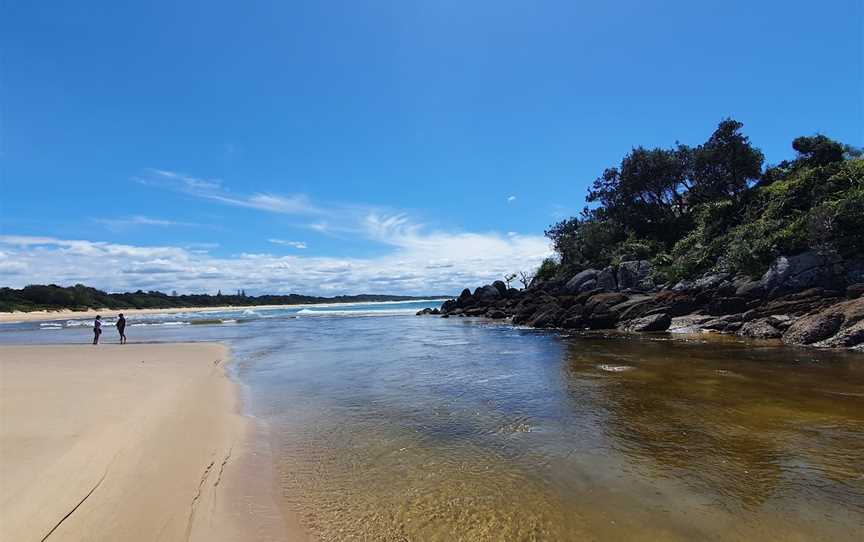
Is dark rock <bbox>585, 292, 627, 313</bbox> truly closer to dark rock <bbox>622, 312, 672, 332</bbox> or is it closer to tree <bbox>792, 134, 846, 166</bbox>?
dark rock <bbox>622, 312, 672, 332</bbox>

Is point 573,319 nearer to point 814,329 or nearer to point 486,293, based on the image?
point 814,329

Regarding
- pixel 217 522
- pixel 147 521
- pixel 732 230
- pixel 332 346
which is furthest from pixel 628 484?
pixel 732 230

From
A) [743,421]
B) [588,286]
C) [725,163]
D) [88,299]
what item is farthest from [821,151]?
[88,299]

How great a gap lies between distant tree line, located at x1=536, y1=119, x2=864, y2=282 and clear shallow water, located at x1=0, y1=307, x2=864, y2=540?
12783 millimetres

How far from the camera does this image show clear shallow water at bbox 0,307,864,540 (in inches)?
180

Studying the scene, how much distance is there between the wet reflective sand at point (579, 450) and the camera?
456 cm

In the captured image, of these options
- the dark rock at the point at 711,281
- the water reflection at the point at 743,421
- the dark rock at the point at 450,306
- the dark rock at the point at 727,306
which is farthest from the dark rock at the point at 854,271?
the dark rock at the point at 450,306

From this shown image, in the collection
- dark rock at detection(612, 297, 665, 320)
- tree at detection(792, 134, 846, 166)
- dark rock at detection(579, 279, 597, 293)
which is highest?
tree at detection(792, 134, 846, 166)

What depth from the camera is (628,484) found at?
213 inches

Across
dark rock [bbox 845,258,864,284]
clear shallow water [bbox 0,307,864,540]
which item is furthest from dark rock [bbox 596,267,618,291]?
clear shallow water [bbox 0,307,864,540]

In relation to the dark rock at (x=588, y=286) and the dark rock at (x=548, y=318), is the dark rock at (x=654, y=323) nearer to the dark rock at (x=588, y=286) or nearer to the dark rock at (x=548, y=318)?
the dark rock at (x=548, y=318)

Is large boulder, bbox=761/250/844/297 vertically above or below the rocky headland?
above

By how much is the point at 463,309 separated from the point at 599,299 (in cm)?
2505

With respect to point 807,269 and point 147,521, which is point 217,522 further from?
point 807,269
